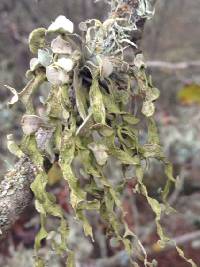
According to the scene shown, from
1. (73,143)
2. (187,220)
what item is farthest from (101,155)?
(187,220)

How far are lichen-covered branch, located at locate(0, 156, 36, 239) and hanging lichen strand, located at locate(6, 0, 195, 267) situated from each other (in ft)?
0.09

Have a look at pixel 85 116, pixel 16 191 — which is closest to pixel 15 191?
pixel 16 191

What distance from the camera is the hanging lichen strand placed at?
716mm

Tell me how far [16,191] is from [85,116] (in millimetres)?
154

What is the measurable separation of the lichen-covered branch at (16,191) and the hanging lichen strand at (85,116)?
0.03m

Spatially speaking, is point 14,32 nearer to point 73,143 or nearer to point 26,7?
point 26,7

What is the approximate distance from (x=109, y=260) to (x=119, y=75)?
170 cm

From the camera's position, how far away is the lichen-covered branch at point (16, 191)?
2.53 feet

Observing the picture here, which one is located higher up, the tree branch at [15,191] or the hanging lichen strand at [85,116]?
the hanging lichen strand at [85,116]

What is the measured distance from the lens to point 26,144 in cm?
73

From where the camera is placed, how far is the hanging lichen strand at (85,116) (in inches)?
28.2

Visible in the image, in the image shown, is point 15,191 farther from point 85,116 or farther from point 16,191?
point 85,116

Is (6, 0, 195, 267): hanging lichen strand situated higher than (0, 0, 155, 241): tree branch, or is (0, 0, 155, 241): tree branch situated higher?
(6, 0, 195, 267): hanging lichen strand

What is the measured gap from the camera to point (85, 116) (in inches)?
28.4
